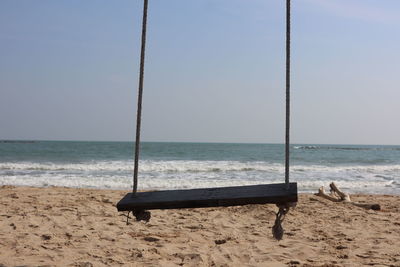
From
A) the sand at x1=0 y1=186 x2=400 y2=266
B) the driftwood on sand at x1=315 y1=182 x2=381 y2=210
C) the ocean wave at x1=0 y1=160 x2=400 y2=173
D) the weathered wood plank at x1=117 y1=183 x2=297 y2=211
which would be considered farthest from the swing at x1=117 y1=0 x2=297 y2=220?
the ocean wave at x1=0 y1=160 x2=400 y2=173

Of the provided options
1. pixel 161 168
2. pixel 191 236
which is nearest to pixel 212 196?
pixel 191 236

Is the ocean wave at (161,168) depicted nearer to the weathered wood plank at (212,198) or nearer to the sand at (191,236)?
the sand at (191,236)

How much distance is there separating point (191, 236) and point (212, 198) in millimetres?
2010

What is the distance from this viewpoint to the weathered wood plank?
2.73m

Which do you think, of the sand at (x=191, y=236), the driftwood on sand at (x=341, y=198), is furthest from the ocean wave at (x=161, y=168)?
the sand at (x=191, y=236)

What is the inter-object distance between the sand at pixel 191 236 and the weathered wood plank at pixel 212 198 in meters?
0.87

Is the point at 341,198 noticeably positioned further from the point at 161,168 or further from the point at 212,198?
Answer: the point at 161,168

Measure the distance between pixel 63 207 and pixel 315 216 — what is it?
3.65 m

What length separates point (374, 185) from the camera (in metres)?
11.7

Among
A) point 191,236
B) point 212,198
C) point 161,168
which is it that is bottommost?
point 191,236

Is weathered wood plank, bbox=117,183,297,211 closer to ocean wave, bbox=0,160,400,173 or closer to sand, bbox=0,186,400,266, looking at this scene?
sand, bbox=0,186,400,266

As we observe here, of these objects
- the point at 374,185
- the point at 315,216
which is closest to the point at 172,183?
the point at 374,185

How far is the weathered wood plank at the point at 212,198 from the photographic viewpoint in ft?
8.97

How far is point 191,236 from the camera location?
15.3 feet
